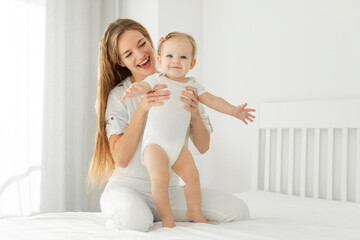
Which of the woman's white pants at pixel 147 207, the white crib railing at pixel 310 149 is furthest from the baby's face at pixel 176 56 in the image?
the white crib railing at pixel 310 149

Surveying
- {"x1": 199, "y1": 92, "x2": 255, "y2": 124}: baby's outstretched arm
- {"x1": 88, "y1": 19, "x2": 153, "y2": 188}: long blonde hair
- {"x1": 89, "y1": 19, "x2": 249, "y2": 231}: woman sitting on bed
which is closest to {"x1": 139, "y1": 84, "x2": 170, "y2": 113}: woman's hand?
{"x1": 89, "y1": 19, "x2": 249, "y2": 231}: woman sitting on bed

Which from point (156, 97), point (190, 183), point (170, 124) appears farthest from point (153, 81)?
point (190, 183)

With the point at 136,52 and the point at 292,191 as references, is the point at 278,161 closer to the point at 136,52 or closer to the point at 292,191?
the point at 292,191

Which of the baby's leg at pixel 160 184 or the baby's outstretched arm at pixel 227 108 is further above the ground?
the baby's outstretched arm at pixel 227 108

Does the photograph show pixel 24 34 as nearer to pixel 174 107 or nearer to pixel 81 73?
pixel 81 73

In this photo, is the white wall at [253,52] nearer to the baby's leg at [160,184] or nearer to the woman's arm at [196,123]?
the woman's arm at [196,123]

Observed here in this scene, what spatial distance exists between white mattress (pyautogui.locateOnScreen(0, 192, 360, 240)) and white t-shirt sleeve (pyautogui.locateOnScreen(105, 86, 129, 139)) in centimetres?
35

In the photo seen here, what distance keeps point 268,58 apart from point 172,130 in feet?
3.88

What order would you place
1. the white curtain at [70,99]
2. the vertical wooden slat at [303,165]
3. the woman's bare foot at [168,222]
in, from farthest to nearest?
1. the white curtain at [70,99]
2. the vertical wooden slat at [303,165]
3. the woman's bare foot at [168,222]

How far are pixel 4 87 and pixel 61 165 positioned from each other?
606 millimetres

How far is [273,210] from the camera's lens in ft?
5.16

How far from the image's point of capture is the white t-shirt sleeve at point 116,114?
1413mm

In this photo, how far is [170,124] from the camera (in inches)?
48.3

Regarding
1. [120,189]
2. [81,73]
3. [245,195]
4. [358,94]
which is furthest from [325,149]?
[81,73]
